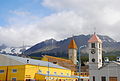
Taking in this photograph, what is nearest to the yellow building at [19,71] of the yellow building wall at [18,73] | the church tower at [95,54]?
the yellow building wall at [18,73]

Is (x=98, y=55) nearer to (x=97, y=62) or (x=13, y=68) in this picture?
(x=97, y=62)

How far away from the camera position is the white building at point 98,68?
51.7 metres

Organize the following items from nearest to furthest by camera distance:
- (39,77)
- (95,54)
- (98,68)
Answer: (39,77)
(98,68)
(95,54)

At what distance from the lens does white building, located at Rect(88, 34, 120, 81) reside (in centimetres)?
5169

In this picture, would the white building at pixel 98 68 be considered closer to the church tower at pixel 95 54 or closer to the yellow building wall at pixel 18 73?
the church tower at pixel 95 54

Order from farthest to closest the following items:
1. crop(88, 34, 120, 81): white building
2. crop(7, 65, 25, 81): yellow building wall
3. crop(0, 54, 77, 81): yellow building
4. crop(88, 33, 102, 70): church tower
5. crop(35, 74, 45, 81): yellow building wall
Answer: crop(88, 33, 102, 70): church tower < crop(88, 34, 120, 81): white building < crop(35, 74, 45, 81): yellow building wall < crop(0, 54, 77, 81): yellow building < crop(7, 65, 25, 81): yellow building wall

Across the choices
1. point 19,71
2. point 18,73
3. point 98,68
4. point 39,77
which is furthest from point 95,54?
point 18,73

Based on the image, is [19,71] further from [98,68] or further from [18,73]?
[98,68]

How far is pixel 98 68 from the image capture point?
178 ft

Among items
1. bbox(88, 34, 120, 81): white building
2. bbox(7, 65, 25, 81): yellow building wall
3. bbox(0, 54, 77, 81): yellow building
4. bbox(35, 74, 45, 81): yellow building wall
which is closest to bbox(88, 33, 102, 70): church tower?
bbox(88, 34, 120, 81): white building

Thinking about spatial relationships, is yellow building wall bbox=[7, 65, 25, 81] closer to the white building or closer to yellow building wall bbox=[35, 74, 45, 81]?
yellow building wall bbox=[35, 74, 45, 81]

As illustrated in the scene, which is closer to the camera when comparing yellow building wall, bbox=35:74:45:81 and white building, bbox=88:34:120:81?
yellow building wall, bbox=35:74:45:81

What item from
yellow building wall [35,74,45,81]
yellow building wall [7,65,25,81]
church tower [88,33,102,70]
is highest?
church tower [88,33,102,70]

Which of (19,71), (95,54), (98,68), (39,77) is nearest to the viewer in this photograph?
(19,71)
